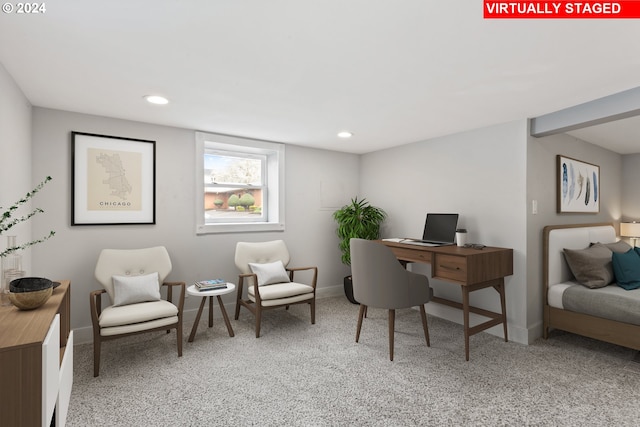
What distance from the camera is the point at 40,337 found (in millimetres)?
1290

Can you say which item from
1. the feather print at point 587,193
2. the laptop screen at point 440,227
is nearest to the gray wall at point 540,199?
the feather print at point 587,193

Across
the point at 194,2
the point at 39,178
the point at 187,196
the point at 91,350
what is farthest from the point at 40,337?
the point at 187,196

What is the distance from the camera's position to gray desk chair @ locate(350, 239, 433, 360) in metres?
2.86

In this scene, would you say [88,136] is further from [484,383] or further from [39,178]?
[484,383]

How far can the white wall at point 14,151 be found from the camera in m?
2.10

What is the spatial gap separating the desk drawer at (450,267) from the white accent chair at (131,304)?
94.1 inches

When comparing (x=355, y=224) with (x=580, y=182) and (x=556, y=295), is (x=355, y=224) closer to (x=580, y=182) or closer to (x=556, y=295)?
(x=556, y=295)

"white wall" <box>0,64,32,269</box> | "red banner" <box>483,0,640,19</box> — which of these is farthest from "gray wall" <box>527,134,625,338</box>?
"white wall" <box>0,64,32,269</box>

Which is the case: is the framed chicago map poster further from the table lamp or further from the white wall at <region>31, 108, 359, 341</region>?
the table lamp

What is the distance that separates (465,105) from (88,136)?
357 cm

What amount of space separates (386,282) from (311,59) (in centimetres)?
192

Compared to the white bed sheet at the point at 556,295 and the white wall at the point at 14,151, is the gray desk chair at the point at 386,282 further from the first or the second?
the white wall at the point at 14,151

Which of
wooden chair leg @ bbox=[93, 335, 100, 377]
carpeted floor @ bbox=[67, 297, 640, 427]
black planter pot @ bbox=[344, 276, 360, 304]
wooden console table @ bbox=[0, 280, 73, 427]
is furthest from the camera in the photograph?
black planter pot @ bbox=[344, 276, 360, 304]

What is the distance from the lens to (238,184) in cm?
432
